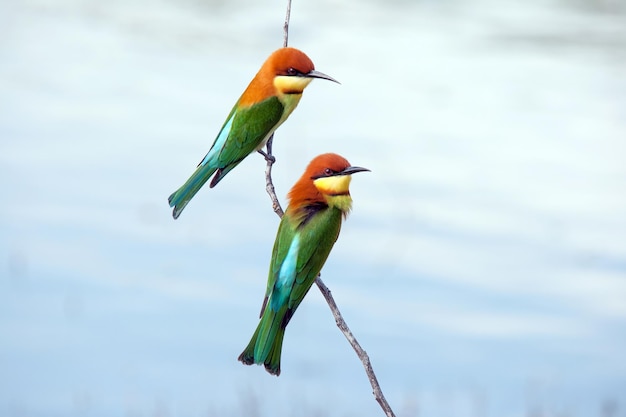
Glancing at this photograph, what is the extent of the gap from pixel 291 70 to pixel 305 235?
479mm

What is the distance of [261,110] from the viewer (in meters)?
2.38

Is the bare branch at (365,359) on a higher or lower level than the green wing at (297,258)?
lower

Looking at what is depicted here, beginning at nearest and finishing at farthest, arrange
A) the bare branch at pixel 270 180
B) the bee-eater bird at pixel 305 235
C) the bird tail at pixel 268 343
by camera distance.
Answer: the bird tail at pixel 268 343, the bee-eater bird at pixel 305 235, the bare branch at pixel 270 180

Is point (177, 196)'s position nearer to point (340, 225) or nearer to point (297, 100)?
point (340, 225)

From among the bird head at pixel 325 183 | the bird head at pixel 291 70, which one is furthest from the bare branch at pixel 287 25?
the bird head at pixel 325 183

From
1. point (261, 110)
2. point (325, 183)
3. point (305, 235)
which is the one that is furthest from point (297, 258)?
point (261, 110)

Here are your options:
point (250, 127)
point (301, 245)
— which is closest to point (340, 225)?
point (301, 245)

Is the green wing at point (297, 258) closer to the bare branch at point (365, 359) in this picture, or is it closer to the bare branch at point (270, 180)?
the bare branch at point (365, 359)

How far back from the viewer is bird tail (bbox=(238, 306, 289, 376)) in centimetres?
172

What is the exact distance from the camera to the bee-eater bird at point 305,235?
1.87 meters

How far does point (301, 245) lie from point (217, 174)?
45cm

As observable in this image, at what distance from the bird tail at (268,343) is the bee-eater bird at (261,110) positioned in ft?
1.29

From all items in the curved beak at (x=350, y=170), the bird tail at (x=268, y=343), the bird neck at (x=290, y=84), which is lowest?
the bird tail at (x=268, y=343)

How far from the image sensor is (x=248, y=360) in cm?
176
